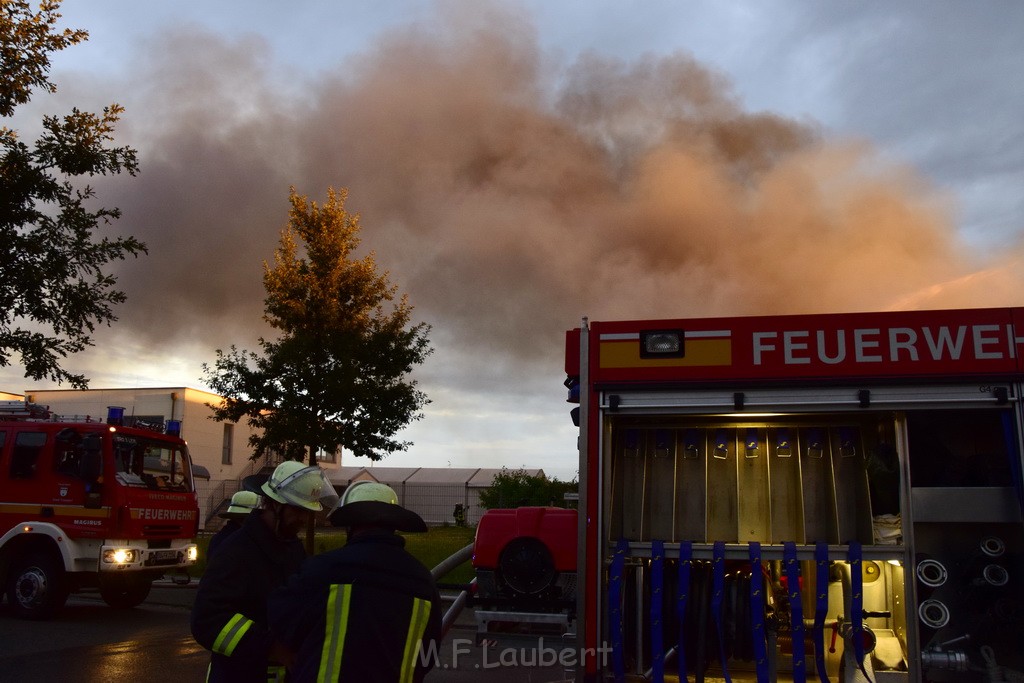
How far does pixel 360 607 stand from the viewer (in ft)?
9.14

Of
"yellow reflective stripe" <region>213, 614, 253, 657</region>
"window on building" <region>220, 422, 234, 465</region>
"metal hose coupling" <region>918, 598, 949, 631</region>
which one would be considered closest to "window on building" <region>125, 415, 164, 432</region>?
"yellow reflective stripe" <region>213, 614, 253, 657</region>

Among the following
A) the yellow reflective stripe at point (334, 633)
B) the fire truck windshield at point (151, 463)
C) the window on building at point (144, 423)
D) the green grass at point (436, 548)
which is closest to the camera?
the yellow reflective stripe at point (334, 633)

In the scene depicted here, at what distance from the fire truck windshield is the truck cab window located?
0.96m

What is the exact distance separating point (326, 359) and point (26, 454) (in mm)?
5081

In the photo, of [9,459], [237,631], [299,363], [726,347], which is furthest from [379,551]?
[299,363]

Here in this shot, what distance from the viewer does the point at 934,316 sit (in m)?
4.36

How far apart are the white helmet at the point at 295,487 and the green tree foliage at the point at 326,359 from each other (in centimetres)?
1105

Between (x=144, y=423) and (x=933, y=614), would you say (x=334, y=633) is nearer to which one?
(x=933, y=614)

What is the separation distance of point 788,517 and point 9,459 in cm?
1021

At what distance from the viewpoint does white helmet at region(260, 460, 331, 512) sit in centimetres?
360

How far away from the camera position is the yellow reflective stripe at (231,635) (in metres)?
3.29

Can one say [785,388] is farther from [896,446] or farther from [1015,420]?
[1015,420]

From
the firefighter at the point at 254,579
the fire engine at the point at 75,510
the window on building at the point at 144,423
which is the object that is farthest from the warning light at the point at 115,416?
the firefighter at the point at 254,579

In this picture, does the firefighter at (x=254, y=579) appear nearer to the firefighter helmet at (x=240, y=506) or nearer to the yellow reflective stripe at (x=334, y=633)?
the yellow reflective stripe at (x=334, y=633)
